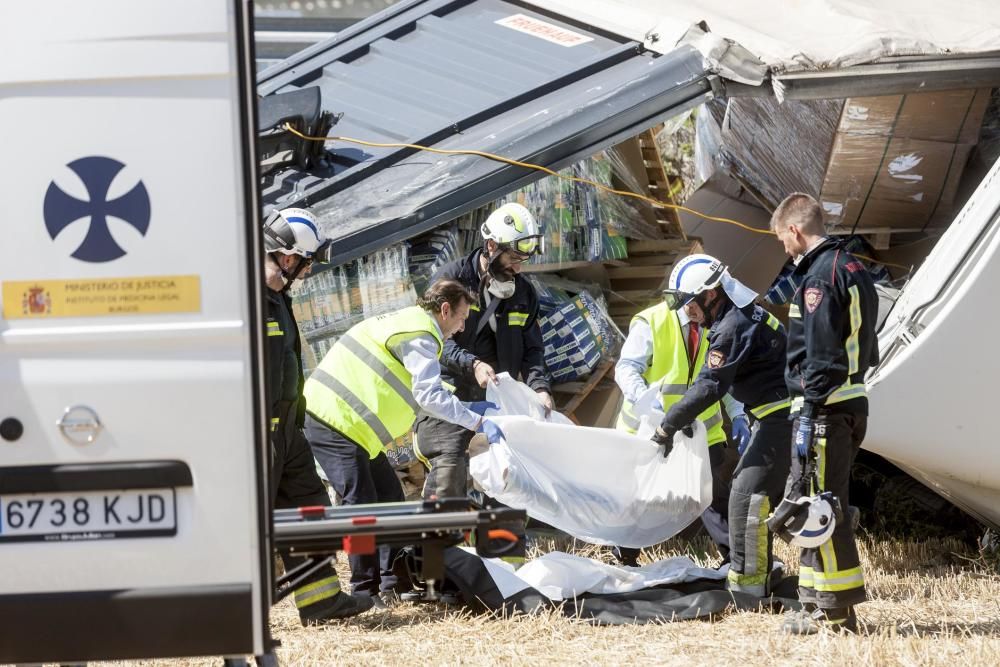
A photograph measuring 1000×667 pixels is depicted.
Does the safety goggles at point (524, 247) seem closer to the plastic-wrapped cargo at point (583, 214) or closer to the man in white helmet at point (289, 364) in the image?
the plastic-wrapped cargo at point (583, 214)

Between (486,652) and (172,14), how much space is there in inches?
111

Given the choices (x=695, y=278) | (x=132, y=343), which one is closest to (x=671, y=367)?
(x=695, y=278)

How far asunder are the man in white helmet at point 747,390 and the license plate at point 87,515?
10.8 feet

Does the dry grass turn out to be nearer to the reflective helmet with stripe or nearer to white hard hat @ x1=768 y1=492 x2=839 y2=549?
white hard hat @ x1=768 y1=492 x2=839 y2=549

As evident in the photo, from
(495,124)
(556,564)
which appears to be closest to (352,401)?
(556,564)

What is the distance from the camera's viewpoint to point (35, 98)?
320 centimetres

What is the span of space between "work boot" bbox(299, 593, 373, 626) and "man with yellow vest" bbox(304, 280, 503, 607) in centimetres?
30

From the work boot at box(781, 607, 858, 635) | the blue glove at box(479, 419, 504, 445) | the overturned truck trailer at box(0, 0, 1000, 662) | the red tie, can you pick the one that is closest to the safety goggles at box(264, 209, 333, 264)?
the blue glove at box(479, 419, 504, 445)

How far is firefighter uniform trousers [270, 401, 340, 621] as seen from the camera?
5543mm

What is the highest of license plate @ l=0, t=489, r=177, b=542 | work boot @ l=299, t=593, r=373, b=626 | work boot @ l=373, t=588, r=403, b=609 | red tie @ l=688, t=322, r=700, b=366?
red tie @ l=688, t=322, r=700, b=366

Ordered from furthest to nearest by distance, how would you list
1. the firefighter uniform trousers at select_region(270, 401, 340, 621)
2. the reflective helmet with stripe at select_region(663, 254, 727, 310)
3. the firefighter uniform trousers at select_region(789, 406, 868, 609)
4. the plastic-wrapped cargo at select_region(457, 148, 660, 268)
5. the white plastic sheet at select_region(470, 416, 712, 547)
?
the plastic-wrapped cargo at select_region(457, 148, 660, 268) < the white plastic sheet at select_region(470, 416, 712, 547) < the reflective helmet with stripe at select_region(663, 254, 727, 310) < the firefighter uniform trousers at select_region(270, 401, 340, 621) < the firefighter uniform trousers at select_region(789, 406, 868, 609)

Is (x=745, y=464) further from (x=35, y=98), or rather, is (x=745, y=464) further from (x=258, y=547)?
(x=35, y=98)

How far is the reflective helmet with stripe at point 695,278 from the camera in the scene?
19.7ft

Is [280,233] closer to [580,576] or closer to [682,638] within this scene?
[580,576]
